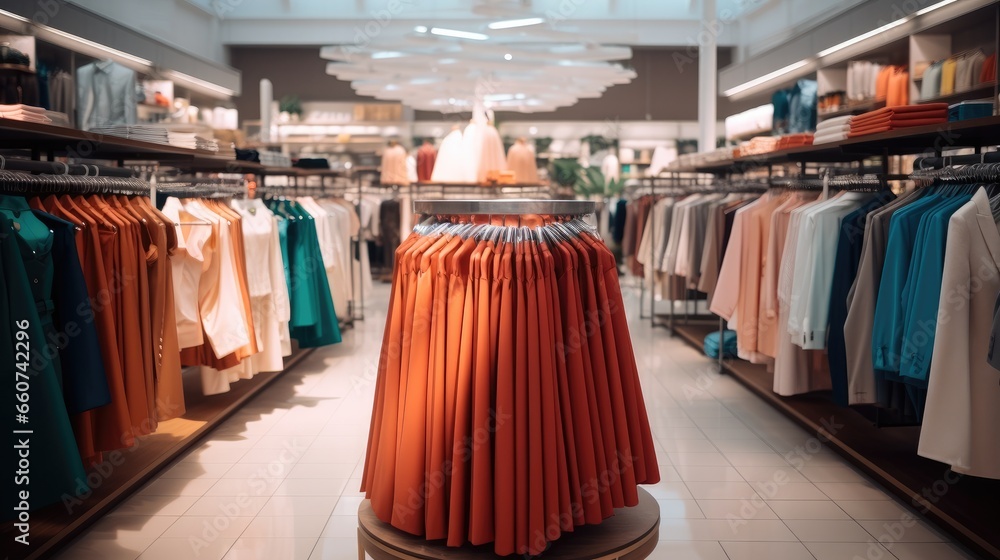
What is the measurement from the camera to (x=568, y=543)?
6.60ft

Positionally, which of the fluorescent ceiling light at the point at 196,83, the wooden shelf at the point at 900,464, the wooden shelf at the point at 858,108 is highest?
the fluorescent ceiling light at the point at 196,83

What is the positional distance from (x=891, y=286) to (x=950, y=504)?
0.87 metres

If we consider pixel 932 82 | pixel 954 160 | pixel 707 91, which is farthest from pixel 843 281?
pixel 707 91

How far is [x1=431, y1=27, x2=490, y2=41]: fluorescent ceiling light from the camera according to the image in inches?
330

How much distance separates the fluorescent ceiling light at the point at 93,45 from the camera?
27.7 ft

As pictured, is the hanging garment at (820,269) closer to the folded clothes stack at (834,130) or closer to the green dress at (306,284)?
the folded clothes stack at (834,130)

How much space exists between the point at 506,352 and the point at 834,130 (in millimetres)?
2924

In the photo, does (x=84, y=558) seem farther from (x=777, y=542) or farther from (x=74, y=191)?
(x=777, y=542)

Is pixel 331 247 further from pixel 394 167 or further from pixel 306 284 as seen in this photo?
pixel 394 167

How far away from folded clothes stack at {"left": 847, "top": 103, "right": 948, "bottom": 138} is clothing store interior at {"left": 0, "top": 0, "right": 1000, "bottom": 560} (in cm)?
2

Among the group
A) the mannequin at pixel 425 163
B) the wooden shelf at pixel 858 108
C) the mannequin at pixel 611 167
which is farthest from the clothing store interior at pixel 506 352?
the mannequin at pixel 611 167

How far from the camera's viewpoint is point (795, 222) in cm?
412

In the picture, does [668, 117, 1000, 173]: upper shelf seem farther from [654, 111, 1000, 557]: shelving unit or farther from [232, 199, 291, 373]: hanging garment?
[232, 199, 291, 373]: hanging garment

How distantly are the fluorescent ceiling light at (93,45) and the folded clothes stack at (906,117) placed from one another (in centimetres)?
817
